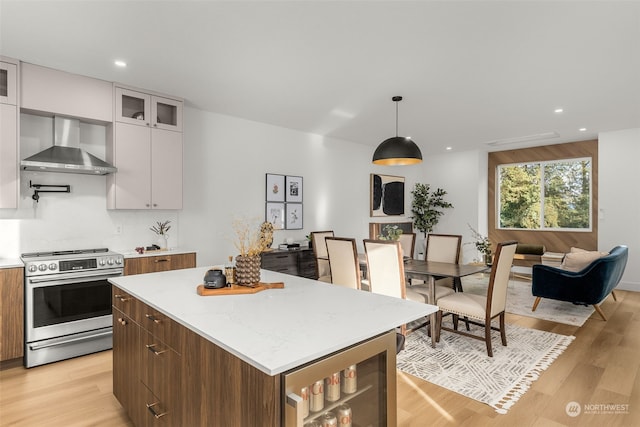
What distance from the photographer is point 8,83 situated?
303 cm

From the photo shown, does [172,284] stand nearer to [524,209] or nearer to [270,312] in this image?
[270,312]

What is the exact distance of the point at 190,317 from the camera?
145cm

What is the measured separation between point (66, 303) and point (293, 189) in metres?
3.40

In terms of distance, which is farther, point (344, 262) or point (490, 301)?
point (344, 262)

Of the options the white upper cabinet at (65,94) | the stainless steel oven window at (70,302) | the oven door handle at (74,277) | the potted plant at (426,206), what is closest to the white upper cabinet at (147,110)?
the white upper cabinet at (65,94)

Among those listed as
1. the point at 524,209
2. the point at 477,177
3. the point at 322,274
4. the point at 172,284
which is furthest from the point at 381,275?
the point at 524,209

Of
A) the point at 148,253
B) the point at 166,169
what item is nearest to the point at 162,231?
the point at 148,253

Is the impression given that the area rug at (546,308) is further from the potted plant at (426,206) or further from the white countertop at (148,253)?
the white countertop at (148,253)

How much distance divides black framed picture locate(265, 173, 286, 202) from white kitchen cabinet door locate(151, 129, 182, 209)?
1.50 m

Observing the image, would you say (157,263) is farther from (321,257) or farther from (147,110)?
(321,257)

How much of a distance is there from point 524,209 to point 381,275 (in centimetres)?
552

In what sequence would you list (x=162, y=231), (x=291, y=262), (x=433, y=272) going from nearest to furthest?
(x=433, y=272)
(x=162, y=231)
(x=291, y=262)

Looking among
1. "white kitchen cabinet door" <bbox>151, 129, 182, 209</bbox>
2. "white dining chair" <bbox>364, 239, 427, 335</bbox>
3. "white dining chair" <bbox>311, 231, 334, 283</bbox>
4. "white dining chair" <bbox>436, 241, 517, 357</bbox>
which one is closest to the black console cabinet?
"white dining chair" <bbox>311, 231, 334, 283</bbox>

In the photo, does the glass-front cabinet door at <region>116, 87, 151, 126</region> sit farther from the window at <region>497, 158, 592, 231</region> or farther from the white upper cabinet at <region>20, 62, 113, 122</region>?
the window at <region>497, 158, 592, 231</region>
